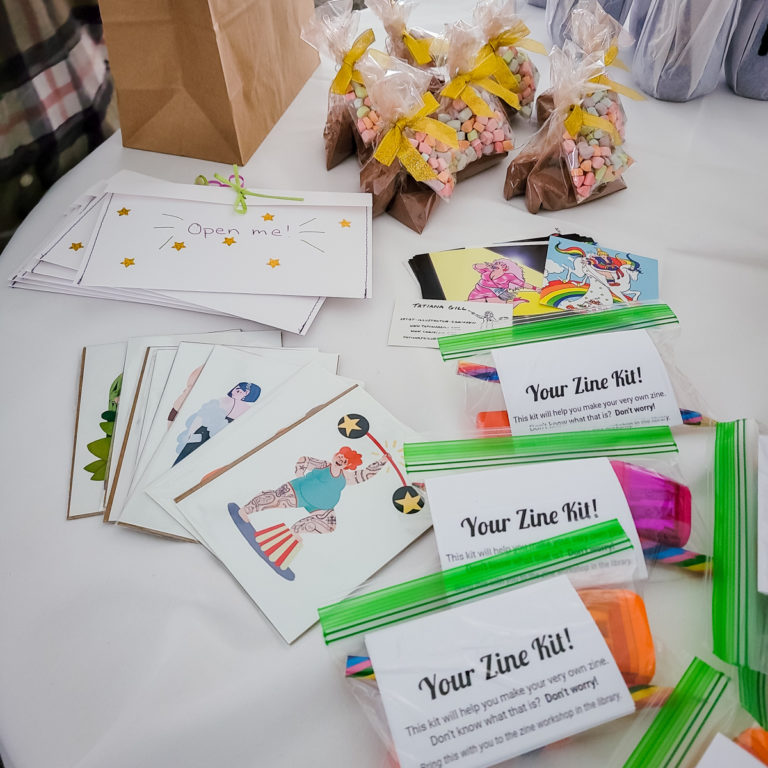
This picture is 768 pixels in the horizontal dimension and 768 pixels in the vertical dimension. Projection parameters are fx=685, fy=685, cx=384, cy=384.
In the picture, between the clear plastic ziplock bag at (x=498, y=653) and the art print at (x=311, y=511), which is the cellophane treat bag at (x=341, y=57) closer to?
the art print at (x=311, y=511)

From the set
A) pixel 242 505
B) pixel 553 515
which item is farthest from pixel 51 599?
pixel 553 515

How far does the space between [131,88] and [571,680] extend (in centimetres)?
91

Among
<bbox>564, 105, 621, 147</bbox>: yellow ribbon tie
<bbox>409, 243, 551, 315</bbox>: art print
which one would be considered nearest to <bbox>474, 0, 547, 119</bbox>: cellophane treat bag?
<bbox>564, 105, 621, 147</bbox>: yellow ribbon tie

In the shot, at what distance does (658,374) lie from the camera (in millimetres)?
654

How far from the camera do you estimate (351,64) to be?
3.00 ft

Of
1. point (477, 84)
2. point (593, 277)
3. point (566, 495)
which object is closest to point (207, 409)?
point (566, 495)

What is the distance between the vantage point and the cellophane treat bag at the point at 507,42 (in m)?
0.95

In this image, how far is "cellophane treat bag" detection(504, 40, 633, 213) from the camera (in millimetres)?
880

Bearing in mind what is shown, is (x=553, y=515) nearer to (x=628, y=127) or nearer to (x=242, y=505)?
(x=242, y=505)

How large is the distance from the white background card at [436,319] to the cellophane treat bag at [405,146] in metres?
0.15

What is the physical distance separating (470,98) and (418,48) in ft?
0.45

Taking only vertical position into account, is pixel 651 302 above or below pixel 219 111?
below

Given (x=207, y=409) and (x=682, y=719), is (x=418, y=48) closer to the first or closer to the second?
(x=207, y=409)

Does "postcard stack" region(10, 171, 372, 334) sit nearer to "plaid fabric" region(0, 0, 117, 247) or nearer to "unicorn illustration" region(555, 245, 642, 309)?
"plaid fabric" region(0, 0, 117, 247)
